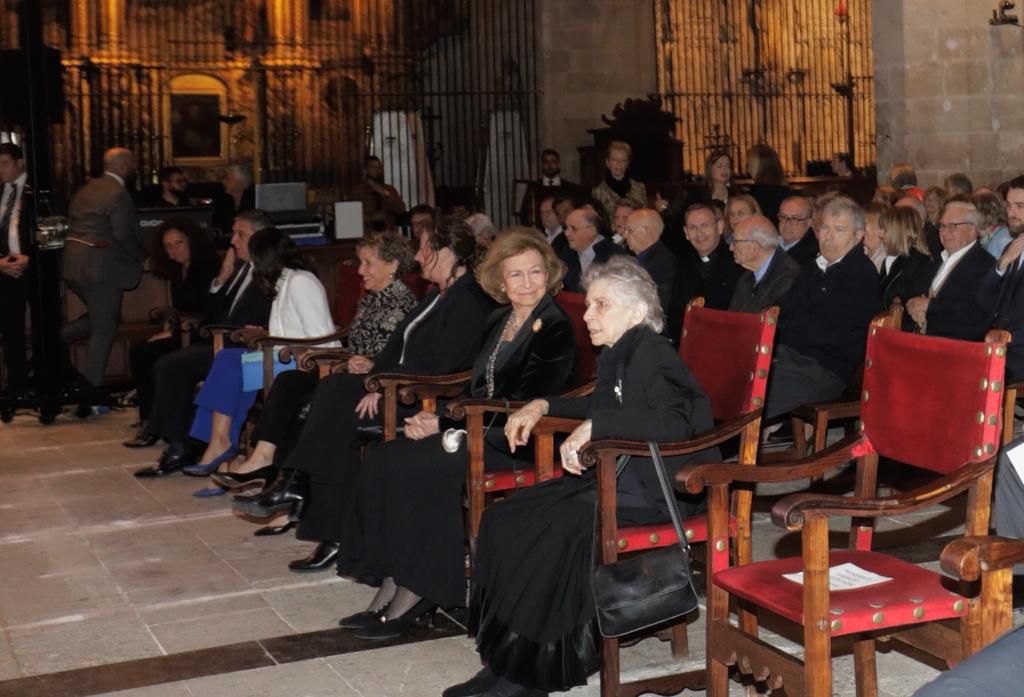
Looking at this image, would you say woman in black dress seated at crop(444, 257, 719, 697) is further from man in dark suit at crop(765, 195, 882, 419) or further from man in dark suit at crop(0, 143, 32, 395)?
man in dark suit at crop(0, 143, 32, 395)

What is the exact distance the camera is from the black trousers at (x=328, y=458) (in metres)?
4.95

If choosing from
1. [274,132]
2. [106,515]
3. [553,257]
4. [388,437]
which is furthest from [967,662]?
[274,132]

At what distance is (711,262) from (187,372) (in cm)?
248

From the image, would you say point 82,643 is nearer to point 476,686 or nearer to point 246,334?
point 476,686

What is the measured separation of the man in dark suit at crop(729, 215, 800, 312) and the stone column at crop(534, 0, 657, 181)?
924 centimetres

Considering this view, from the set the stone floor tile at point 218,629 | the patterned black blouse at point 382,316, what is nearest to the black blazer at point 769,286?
the patterned black blouse at point 382,316

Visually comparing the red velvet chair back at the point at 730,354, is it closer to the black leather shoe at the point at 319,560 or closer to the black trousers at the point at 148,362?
the black leather shoe at the point at 319,560

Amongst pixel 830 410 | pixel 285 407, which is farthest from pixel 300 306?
pixel 830 410

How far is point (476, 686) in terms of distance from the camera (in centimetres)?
360

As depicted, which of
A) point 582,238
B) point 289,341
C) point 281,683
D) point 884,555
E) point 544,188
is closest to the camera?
point 884,555

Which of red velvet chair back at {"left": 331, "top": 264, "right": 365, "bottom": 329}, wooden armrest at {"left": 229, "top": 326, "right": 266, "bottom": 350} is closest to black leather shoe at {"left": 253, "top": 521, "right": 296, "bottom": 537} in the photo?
wooden armrest at {"left": 229, "top": 326, "right": 266, "bottom": 350}

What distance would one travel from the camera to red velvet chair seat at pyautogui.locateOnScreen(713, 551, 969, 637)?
9.30ft

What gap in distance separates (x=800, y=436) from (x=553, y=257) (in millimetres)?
1381

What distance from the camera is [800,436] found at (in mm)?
5246
